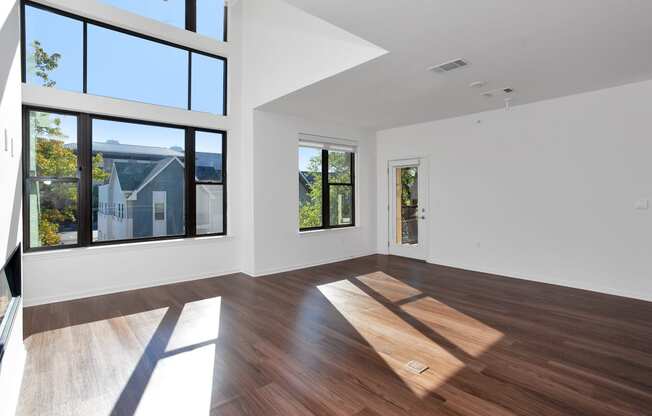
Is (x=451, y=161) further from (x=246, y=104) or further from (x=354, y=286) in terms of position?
(x=246, y=104)

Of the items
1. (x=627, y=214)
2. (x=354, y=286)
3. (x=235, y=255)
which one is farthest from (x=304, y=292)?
(x=627, y=214)

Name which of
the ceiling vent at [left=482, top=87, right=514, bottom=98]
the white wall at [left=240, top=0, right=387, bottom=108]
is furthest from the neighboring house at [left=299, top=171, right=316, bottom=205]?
the ceiling vent at [left=482, top=87, right=514, bottom=98]

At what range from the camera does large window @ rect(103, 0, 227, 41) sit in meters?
4.65

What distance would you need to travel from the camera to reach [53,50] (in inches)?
161

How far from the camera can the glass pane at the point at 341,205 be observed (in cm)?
683

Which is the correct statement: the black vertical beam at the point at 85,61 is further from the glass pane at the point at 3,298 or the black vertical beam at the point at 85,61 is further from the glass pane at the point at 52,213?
the glass pane at the point at 3,298

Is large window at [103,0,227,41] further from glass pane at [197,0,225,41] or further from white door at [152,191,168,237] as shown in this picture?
white door at [152,191,168,237]

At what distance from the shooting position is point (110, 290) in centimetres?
444

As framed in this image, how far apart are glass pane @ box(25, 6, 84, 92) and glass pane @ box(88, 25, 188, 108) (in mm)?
137

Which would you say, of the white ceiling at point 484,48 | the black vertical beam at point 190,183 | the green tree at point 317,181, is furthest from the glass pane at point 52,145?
the green tree at point 317,181

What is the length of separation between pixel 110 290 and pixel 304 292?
2.59 m

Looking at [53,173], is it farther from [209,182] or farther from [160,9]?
[160,9]

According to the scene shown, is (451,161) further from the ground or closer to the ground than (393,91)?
closer to the ground

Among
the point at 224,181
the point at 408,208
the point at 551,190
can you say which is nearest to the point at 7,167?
the point at 224,181
